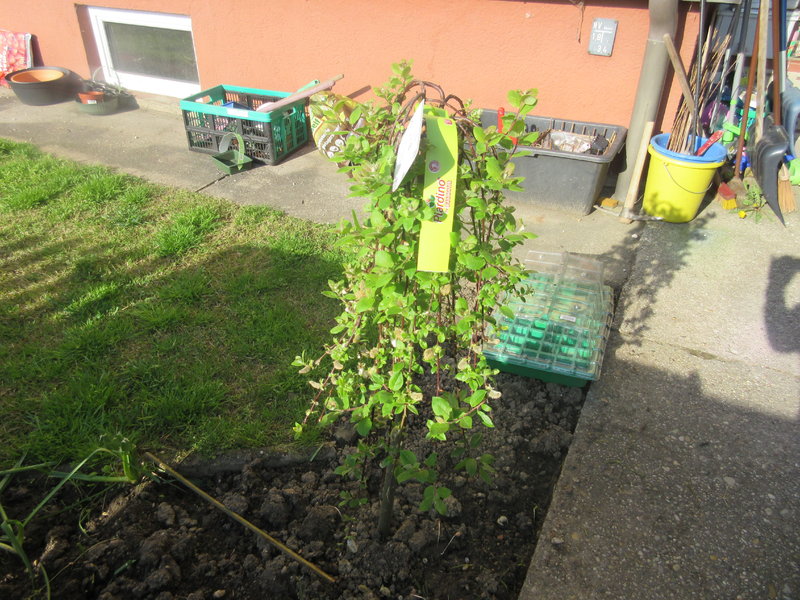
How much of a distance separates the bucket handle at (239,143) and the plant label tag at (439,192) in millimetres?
4593

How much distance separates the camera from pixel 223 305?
3832 mm

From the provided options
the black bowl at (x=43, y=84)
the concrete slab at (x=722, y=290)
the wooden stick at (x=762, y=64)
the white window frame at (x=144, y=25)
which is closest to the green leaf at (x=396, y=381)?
the concrete slab at (x=722, y=290)

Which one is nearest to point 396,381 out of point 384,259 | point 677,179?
point 384,259

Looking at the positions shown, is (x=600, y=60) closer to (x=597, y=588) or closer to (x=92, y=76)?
(x=597, y=588)

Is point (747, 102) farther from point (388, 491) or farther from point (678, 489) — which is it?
point (388, 491)

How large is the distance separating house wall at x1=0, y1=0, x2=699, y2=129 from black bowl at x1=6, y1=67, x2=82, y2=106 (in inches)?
57.6

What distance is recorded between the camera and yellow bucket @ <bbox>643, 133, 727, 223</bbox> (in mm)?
4547

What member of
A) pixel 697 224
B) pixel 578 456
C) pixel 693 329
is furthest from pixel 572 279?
pixel 697 224

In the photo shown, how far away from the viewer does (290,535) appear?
236 cm

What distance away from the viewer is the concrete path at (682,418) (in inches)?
88.8

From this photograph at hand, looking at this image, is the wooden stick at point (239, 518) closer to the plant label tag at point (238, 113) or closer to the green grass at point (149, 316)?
the green grass at point (149, 316)

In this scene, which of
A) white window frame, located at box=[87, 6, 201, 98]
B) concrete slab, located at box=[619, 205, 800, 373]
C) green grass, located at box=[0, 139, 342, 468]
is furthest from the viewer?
white window frame, located at box=[87, 6, 201, 98]

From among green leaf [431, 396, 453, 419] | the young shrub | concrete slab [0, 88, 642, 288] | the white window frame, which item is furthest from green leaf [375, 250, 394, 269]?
the white window frame

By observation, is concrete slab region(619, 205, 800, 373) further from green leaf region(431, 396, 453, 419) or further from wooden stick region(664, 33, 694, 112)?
green leaf region(431, 396, 453, 419)
